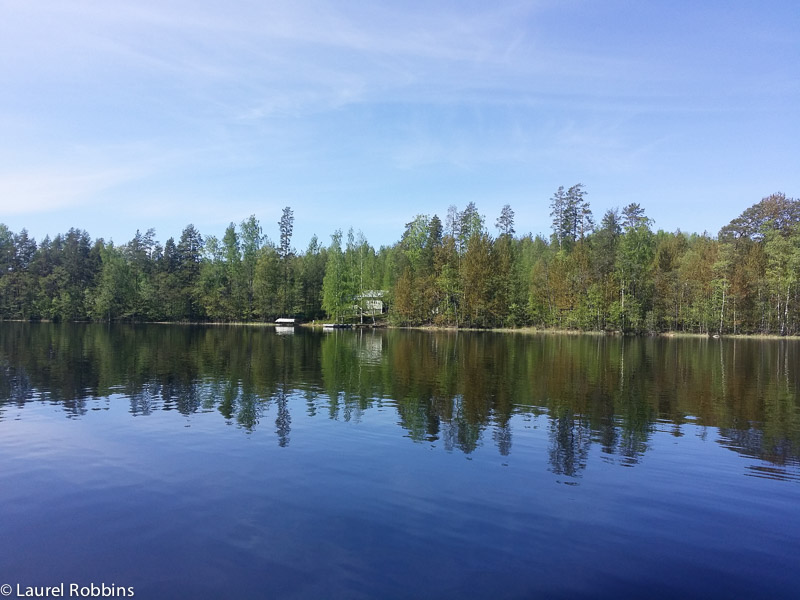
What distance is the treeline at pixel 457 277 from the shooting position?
8219cm

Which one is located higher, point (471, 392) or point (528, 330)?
point (528, 330)

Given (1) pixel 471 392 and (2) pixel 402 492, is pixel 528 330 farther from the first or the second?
(2) pixel 402 492

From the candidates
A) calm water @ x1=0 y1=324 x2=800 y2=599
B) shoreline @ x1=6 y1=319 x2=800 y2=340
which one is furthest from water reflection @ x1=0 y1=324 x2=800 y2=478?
shoreline @ x1=6 y1=319 x2=800 y2=340

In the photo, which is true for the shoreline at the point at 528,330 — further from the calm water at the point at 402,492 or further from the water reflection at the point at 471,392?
the calm water at the point at 402,492

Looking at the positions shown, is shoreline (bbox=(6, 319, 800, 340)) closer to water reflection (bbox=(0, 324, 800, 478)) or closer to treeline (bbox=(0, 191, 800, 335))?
treeline (bbox=(0, 191, 800, 335))

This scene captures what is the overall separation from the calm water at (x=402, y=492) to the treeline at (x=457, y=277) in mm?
66130

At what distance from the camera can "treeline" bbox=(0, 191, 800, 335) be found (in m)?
82.2

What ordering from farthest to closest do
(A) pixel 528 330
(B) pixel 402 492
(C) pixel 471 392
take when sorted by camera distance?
1. (A) pixel 528 330
2. (C) pixel 471 392
3. (B) pixel 402 492

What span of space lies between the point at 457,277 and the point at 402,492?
85667 mm

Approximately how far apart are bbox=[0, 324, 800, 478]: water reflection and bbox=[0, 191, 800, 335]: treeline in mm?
44010

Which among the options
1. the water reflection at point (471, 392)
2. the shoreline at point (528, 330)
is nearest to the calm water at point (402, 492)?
the water reflection at point (471, 392)

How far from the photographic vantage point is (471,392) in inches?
968

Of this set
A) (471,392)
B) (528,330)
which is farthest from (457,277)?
(471,392)

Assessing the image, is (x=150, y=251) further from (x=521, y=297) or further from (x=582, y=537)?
(x=582, y=537)
